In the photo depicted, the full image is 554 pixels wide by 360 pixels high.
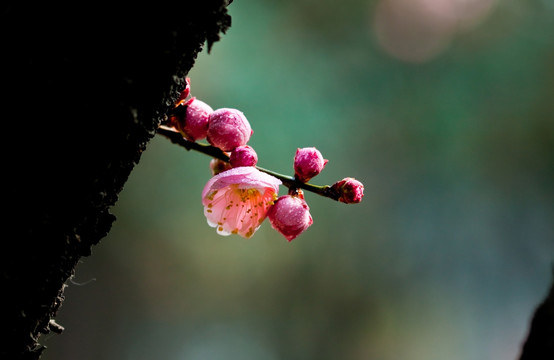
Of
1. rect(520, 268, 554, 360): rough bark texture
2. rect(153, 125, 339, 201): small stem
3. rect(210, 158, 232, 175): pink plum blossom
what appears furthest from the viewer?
rect(210, 158, 232, 175): pink plum blossom

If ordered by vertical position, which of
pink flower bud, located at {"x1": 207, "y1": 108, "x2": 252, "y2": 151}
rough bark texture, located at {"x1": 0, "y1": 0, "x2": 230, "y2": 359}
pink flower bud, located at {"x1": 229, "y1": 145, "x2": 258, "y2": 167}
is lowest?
rough bark texture, located at {"x1": 0, "y1": 0, "x2": 230, "y2": 359}

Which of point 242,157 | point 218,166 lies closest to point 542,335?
point 242,157

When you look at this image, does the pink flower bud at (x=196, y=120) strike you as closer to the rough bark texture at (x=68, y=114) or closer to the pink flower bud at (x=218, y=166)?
the pink flower bud at (x=218, y=166)

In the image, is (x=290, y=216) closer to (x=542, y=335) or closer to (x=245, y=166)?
(x=245, y=166)

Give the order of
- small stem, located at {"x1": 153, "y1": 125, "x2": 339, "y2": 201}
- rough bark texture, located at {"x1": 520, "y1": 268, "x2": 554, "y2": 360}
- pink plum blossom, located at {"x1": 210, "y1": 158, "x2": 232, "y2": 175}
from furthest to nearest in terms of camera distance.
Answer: pink plum blossom, located at {"x1": 210, "y1": 158, "x2": 232, "y2": 175} → small stem, located at {"x1": 153, "y1": 125, "x2": 339, "y2": 201} → rough bark texture, located at {"x1": 520, "y1": 268, "x2": 554, "y2": 360}

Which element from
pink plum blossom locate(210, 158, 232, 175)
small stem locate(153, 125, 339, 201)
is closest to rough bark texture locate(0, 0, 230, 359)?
small stem locate(153, 125, 339, 201)

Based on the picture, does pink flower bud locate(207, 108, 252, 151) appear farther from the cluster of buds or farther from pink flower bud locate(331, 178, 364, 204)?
pink flower bud locate(331, 178, 364, 204)

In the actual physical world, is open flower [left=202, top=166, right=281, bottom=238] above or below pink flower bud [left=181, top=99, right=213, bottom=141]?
below

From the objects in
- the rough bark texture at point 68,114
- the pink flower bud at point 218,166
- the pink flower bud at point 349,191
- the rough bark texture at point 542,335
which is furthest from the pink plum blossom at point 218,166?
the rough bark texture at point 542,335
